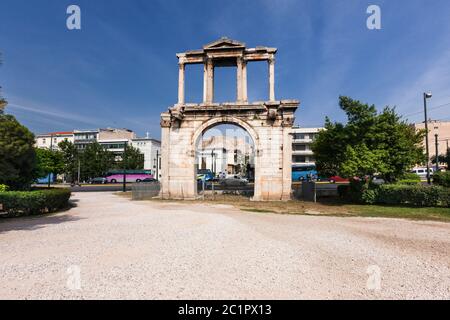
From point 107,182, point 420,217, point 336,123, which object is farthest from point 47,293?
point 107,182

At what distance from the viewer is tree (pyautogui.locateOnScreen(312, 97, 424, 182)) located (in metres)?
17.0

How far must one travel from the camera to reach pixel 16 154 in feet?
47.1

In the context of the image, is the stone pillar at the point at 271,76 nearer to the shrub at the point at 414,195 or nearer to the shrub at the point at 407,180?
the shrub at the point at 414,195

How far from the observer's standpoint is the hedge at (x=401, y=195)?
1567 centimetres

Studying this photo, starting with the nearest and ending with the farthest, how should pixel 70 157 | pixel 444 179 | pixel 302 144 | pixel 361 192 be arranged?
1. pixel 444 179
2. pixel 361 192
3. pixel 70 157
4. pixel 302 144

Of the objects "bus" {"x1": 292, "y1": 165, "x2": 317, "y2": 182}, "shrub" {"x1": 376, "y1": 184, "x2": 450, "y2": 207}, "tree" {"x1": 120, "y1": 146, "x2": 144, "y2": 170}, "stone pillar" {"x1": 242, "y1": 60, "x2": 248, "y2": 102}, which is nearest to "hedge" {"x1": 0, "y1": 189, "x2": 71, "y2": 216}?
"stone pillar" {"x1": 242, "y1": 60, "x2": 248, "y2": 102}

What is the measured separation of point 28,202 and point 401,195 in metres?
24.0

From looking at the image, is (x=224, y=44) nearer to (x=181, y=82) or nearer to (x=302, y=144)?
(x=181, y=82)

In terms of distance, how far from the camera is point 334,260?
20.9 ft

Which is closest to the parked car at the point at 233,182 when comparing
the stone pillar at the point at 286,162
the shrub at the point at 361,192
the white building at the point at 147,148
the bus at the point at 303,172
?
the bus at the point at 303,172

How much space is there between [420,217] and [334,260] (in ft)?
34.5

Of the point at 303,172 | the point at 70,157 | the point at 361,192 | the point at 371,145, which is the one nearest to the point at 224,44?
the point at 371,145

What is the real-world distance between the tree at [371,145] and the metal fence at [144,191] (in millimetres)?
17530
